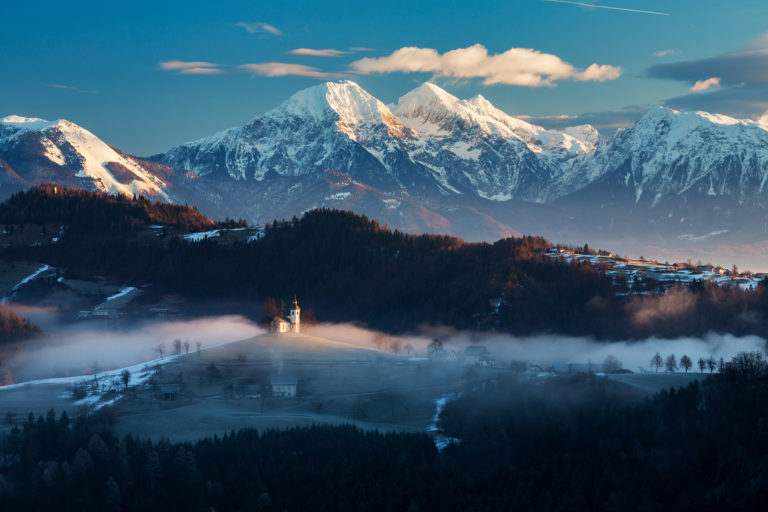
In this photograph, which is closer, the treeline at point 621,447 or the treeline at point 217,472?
the treeline at point 621,447

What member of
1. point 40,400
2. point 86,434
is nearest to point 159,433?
point 86,434

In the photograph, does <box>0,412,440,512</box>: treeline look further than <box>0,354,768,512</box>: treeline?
Yes

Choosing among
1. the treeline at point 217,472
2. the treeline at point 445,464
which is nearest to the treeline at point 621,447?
the treeline at point 445,464

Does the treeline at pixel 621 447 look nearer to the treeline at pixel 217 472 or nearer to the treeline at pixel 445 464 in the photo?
the treeline at pixel 445 464

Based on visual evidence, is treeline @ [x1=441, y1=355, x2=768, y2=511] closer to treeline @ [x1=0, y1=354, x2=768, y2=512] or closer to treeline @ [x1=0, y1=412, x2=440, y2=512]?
treeline @ [x1=0, y1=354, x2=768, y2=512]

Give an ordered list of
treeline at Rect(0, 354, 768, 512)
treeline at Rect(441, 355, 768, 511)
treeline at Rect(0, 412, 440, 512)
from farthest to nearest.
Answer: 1. treeline at Rect(0, 412, 440, 512)
2. treeline at Rect(0, 354, 768, 512)
3. treeline at Rect(441, 355, 768, 511)

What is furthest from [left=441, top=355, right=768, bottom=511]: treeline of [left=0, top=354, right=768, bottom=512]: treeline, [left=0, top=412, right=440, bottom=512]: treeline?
[left=0, top=412, right=440, bottom=512]: treeline

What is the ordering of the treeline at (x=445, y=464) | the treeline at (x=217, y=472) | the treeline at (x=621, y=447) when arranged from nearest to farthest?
the treeline at (x=621, y=447)
the treeline at (x=445, y=464)
the treeline at (x=217, y=472)

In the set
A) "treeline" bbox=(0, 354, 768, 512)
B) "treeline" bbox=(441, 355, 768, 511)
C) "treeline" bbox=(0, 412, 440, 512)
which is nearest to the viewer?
"treeline" bbox=(441, 355, 768, 511)

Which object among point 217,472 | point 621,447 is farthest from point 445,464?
point 217,472
